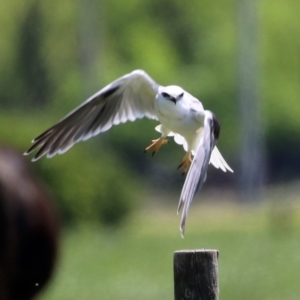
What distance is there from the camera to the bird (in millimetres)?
6055

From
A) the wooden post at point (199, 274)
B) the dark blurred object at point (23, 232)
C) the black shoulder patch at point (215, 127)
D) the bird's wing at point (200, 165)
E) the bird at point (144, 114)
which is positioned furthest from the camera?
the dark blurred object at point (23, 232)

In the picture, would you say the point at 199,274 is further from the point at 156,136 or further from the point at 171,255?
the point at 156,136

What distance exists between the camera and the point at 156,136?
93.2 ft

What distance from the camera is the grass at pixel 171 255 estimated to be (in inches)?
488

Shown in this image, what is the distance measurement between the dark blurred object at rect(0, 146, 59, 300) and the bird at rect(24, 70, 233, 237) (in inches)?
121

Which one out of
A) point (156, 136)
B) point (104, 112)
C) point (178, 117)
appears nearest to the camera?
point (178, 117)

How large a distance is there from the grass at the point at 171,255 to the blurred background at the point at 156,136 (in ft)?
0.11

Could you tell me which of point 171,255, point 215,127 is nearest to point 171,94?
point 215,127

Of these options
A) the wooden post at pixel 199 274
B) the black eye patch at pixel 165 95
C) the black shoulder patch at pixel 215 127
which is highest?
the black eye patch at pixel 165 95

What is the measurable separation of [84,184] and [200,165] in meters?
13.1

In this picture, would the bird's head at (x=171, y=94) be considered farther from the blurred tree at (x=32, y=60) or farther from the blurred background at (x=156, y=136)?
the blurred tree at (x=32, y=60)

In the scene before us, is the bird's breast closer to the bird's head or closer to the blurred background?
the bird's head

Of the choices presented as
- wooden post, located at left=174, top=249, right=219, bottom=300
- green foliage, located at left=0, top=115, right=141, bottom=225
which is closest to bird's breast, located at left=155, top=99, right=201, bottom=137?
wooden post, located at left=174, top=249, right=219, bottom=300

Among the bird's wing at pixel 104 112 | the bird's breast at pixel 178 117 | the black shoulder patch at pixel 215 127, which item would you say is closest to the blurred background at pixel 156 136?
the bird's wing at pixel 104 112
